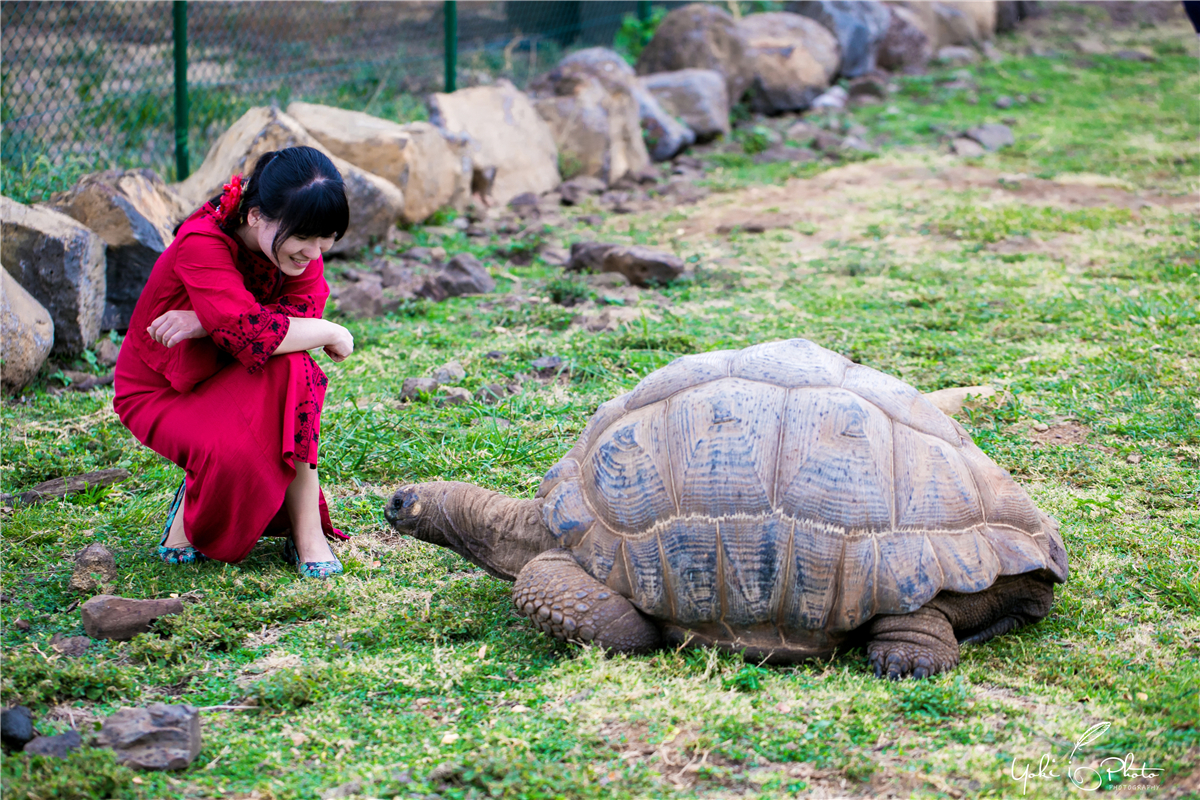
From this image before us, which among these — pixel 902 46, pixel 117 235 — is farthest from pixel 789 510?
pixel 902 46

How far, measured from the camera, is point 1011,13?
14.7 meters

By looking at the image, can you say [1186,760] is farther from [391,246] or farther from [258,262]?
[391,246]

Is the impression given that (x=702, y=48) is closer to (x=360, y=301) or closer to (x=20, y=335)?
(x=360, y=301)

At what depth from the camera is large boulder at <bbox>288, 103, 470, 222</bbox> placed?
6.49 metres

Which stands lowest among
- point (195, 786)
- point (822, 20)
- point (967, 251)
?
point (195, 786)

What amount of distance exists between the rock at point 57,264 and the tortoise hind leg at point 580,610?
285 centimetres

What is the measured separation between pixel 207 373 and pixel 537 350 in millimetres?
2030

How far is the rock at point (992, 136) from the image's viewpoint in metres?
9.09

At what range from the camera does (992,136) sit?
364 inches

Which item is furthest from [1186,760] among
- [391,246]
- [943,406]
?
[391,246]

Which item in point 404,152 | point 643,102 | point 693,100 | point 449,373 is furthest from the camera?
point 693,100

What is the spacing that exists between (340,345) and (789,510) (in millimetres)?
1250

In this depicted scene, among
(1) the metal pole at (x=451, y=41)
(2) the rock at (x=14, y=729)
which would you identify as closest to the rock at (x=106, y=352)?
(2) the rock at (x=14, y=729)

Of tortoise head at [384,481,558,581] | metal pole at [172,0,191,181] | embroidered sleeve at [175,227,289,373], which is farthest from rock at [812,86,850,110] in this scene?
embroidered sleeve at [175,227,289,373]
